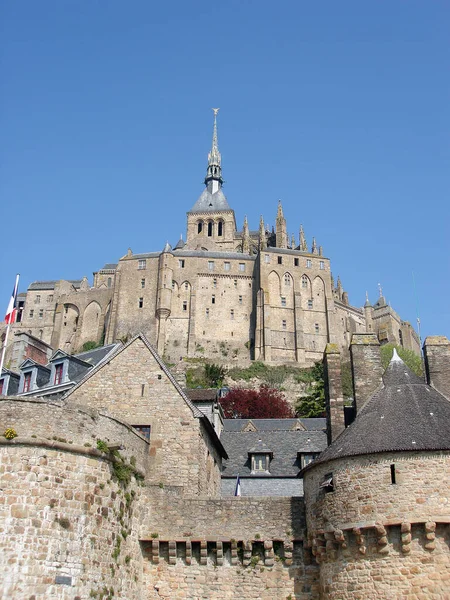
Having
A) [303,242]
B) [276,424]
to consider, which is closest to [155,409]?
[276,424]

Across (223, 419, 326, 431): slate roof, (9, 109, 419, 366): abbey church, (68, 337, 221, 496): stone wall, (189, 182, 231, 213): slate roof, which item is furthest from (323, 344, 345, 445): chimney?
(189, 182, 231, 213): slate roof

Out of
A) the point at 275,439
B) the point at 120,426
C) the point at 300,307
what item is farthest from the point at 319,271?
the point at 120,426

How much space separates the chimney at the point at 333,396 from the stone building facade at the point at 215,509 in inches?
1.7

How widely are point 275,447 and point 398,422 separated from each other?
14498 millimetres

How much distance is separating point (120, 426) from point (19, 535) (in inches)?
194

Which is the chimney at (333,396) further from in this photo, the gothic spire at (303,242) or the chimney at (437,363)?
the gothic spire at (303,242)

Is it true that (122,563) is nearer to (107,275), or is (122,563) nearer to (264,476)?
(264,476)

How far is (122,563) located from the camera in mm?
20656

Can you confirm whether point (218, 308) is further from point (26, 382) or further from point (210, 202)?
point (26, 382)

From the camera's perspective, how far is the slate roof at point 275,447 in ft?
105

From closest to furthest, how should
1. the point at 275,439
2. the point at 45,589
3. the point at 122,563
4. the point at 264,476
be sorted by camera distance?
the point at 45,589, the point at 122,563, the point at 264,476, the point at 275,439

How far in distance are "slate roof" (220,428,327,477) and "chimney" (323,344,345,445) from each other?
8.57 metres

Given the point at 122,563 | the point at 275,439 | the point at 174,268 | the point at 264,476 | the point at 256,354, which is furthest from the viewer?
the point at 174,268

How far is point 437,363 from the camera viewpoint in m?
23.2
